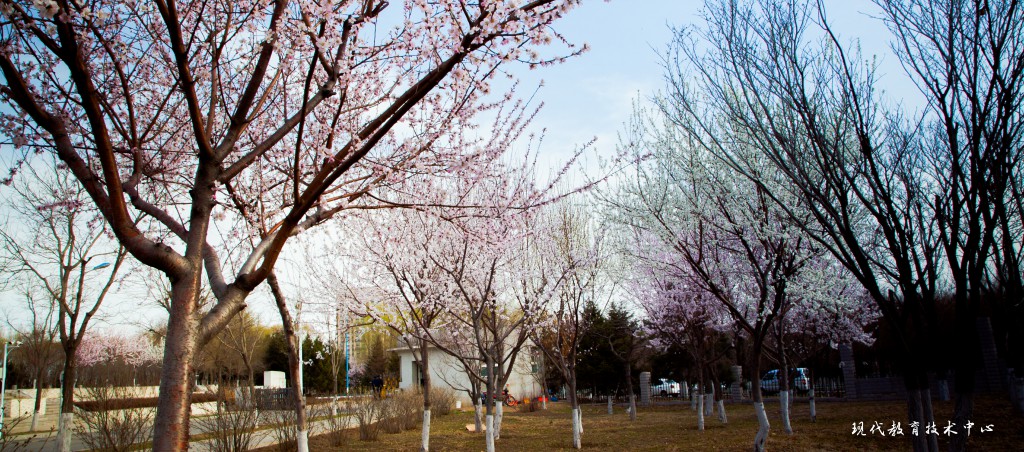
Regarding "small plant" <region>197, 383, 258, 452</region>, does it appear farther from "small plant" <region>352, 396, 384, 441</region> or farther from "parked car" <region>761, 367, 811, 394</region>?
"parked car" <region>761, 367, 811, 394</region>

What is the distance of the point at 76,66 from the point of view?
10.5 ft

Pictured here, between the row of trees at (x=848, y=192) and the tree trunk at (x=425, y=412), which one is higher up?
the row of trees at (x=848, y=192)

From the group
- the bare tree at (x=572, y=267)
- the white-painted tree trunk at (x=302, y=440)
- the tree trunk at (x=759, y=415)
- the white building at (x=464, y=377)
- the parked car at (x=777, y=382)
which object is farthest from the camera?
the white building at (x=464, y=377)

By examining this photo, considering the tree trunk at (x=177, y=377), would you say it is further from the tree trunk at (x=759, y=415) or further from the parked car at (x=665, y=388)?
the parked car at (x=665, y=388)

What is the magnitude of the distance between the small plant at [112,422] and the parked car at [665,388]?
82.4 ft

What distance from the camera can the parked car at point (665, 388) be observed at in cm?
2949

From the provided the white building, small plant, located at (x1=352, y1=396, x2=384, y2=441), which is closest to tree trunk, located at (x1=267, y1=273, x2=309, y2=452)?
small plant, located at (x1=352, y1=396, x2=384, y2=441)

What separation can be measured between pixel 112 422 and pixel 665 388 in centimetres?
2803

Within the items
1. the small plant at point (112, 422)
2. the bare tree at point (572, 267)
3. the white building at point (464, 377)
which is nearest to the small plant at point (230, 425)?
the small plant at point (112, 422)

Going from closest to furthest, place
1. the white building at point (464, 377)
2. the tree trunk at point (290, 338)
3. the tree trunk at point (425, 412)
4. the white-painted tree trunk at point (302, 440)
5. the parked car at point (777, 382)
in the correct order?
the tree trunk at point (290, 338), the white-painted tree trunk at point (302, 440), the tree trunk at point (425, 412), the parked car at point (777, 382), the white building at point (464, 377)

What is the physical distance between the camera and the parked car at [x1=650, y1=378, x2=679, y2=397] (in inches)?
1161

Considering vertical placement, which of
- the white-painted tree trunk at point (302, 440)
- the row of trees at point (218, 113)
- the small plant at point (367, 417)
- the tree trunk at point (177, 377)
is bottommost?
the small plant at point (367, 417)

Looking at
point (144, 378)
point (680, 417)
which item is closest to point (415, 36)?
point (144, 378)

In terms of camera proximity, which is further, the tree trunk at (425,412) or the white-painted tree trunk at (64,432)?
the tree trunk at (425,412)
